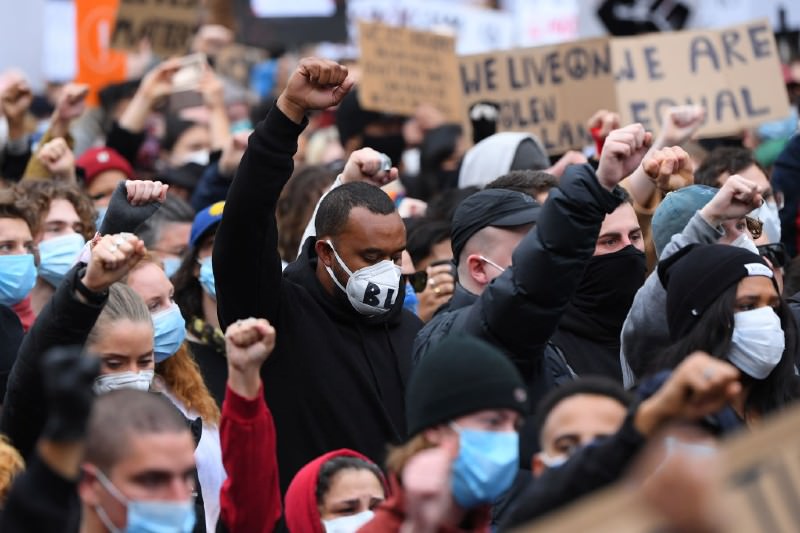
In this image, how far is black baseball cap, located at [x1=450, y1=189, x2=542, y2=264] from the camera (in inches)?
215

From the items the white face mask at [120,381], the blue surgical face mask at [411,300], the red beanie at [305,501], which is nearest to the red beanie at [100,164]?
the blue surgical face mask at [411,300]

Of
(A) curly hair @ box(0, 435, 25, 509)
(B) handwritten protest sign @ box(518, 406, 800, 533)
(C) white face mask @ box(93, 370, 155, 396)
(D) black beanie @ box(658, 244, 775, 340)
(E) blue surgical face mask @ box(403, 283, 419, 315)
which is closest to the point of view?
(B) handwritten protest sign @ box(518, 406, 800, 533)

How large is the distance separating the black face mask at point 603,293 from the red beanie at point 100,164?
3273mm

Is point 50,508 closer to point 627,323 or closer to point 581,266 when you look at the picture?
point 581,266

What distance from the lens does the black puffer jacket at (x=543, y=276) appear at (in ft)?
14.3

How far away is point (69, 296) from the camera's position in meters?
4.46

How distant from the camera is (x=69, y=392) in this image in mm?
3027

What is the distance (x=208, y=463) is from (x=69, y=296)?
3.97ft

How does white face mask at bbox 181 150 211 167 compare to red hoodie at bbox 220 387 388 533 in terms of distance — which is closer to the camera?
red hoodie at bbox 220 387 388 533

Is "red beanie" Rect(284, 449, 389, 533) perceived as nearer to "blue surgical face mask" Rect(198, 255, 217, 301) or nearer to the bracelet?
the bracelet

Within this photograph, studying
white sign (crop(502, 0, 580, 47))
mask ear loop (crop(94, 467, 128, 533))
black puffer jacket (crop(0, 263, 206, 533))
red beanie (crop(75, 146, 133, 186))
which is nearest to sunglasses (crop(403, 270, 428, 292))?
red beanie (crop(75, 146, 133, 186))

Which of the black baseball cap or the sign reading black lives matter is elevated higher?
the black baseball cap

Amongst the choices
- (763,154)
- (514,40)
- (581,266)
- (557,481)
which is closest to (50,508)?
(557,481)

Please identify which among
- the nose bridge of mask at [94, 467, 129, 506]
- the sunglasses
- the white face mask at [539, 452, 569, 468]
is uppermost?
the nose bridge of mask at [94, 467, 129, 506]
